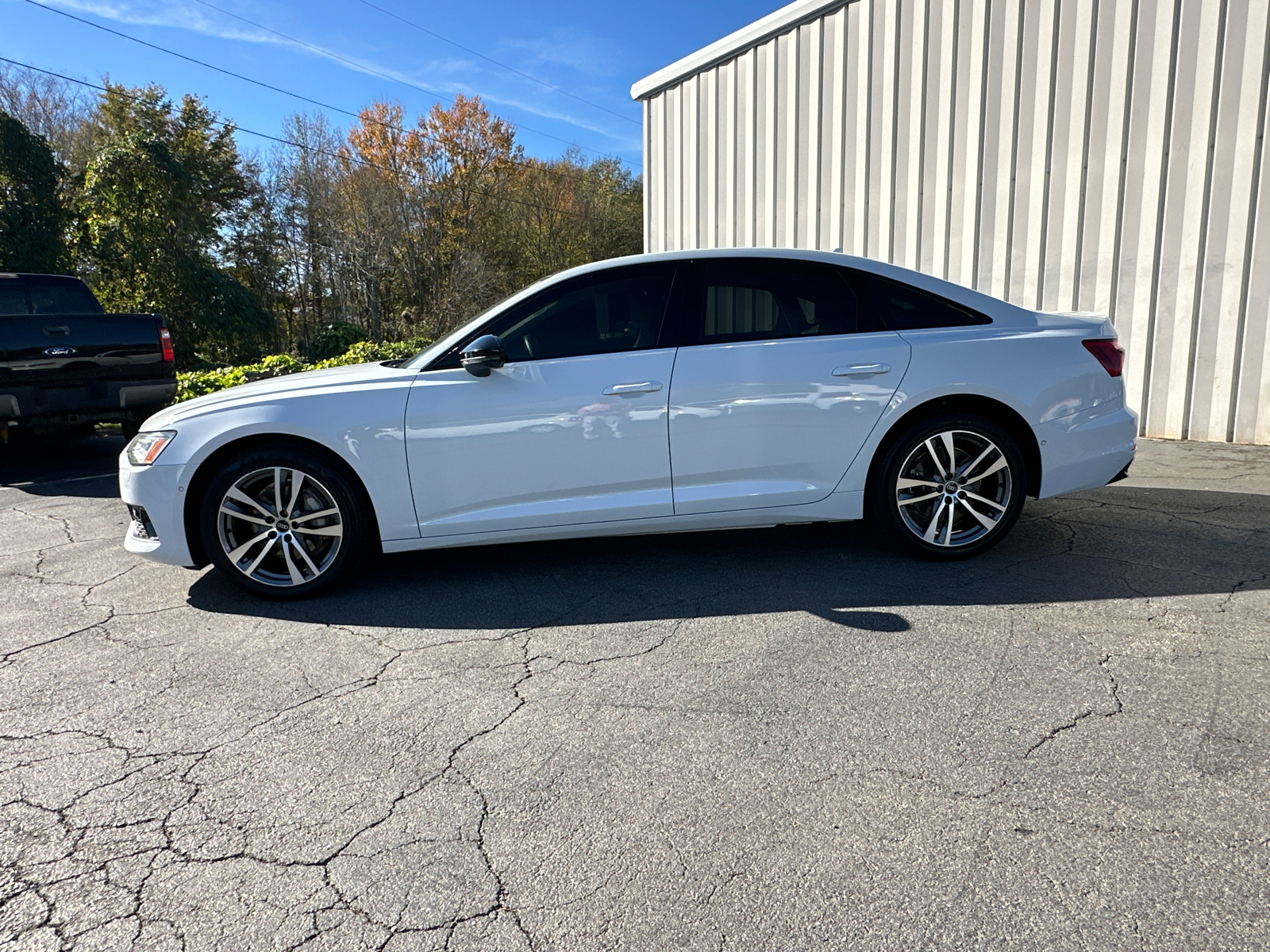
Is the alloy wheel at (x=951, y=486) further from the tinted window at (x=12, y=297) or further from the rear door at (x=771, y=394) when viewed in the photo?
the tinted window at (x=12, y=297)

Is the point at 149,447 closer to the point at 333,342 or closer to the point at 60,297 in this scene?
the point at 60,297

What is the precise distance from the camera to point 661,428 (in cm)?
425

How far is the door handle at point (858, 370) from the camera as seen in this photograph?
4.34 m

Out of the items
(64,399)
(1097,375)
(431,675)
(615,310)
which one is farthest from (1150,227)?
(64,399)

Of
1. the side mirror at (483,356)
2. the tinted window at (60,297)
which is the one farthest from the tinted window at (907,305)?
the tinted window at (60,297)

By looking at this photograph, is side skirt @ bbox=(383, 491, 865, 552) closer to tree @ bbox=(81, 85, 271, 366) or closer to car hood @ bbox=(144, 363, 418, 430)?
car hood @ bbox=(144, 363, 418, 430)

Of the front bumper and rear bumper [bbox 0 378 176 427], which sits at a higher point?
rear bumper [bbox 0 378 176 427]

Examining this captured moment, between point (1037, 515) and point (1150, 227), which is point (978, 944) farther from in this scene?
point (1150, 227)

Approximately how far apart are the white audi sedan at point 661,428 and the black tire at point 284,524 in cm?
1

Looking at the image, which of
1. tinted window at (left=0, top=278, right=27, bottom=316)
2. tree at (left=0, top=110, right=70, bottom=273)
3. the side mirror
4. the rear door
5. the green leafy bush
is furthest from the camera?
tree at (left=0, top=110, right=70, bottom=273)

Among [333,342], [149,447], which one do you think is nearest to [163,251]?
[333,342]

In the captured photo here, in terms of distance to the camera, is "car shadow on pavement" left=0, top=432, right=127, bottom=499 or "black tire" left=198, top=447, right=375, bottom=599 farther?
"car shadow on pavement" left=0, top=432, right=127, bottom=499

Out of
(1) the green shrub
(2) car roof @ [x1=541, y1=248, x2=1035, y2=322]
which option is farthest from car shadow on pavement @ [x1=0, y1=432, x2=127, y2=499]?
(1) the green shrub

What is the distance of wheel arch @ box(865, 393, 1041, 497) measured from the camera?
4461mm
